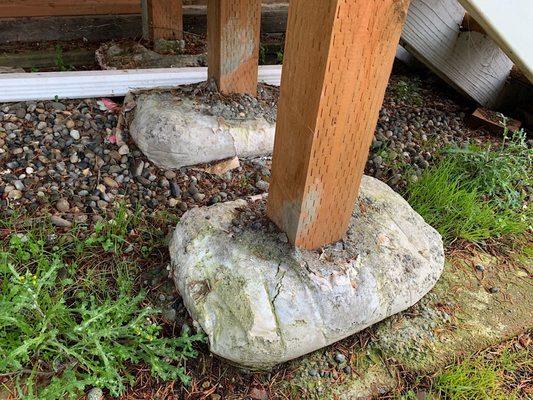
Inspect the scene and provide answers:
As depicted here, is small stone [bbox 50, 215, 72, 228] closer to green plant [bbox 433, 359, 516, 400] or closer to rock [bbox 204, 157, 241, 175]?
rock [bbox 204, 157, 241, 175]

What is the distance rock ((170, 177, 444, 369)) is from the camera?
162cm

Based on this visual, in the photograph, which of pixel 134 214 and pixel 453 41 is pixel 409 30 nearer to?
pixel 453 41

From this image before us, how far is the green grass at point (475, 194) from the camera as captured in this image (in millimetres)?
2367

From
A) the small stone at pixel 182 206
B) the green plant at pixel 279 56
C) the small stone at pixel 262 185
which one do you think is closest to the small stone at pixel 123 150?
the small stone at pixel 182 206

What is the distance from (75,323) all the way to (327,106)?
1067 mm

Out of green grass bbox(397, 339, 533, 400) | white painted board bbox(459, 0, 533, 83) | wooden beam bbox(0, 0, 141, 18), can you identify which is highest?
white painted board bbox(459, 0, 533, 83)

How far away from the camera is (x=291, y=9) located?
1375mm

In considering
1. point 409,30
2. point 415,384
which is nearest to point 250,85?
point 409,30

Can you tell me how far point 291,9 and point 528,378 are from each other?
1564mm

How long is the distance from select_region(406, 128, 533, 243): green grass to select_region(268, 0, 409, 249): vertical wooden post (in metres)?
0.79

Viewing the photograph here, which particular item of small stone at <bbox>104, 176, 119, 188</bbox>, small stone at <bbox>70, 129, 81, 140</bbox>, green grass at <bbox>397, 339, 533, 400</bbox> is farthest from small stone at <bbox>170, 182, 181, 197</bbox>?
green grass at <bbox>397, 339, 533, 400</bbox>

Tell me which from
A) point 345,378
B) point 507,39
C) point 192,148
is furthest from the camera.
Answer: point 192,148

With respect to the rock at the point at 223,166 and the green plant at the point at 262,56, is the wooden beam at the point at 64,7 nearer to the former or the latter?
the green plant at the point at 262,56

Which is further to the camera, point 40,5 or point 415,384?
point 40,5
